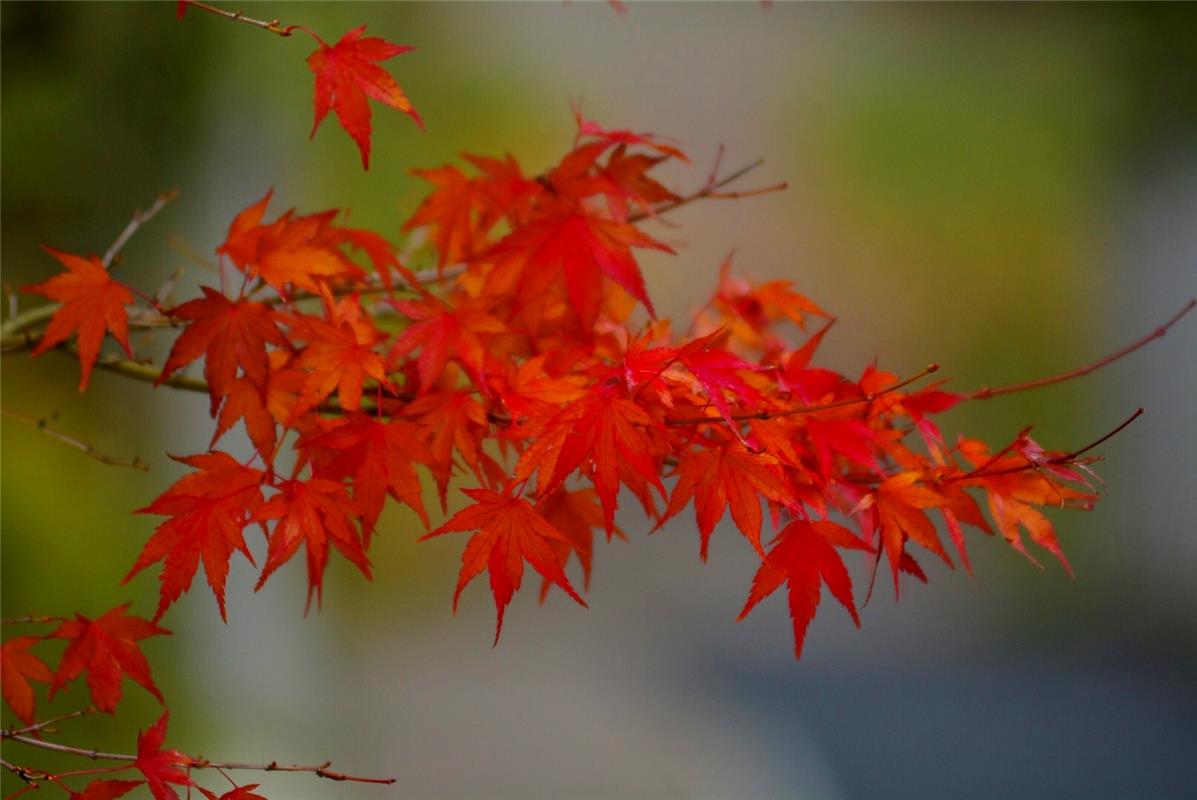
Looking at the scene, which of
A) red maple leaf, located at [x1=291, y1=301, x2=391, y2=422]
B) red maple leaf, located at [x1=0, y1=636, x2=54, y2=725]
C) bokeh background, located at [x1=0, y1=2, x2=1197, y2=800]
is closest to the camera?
red maple leaf, located at [x1=291, y1=301, x2=391, y2=422]

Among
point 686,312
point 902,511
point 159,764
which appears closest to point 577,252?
point 902,511

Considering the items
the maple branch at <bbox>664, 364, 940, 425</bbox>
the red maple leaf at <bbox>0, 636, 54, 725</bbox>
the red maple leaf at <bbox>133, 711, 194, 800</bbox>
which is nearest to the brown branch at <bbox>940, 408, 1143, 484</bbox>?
the maple branch at <bbox>664, 364, 940, 425</bbox>

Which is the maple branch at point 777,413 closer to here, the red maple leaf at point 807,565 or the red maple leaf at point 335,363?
the red maple leaf at point 807,565

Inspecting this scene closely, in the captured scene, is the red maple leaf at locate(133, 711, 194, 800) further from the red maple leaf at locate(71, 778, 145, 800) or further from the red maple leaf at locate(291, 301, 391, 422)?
the red maple leaf at locate(291, 301, 391, 422)

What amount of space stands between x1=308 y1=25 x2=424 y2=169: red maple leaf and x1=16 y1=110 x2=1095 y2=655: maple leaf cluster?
11cm

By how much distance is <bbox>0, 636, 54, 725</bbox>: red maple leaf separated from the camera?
3.20 ft

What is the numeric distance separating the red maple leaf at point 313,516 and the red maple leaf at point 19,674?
314mm

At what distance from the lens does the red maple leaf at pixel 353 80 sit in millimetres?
882

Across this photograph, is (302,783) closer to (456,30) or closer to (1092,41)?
(456,30)

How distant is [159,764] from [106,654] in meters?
0.14

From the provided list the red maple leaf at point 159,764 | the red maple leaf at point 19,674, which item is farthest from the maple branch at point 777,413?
the red maple leaf at point 19,674

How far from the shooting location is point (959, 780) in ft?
9.55

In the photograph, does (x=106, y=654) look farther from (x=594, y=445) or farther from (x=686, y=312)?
(x=686, y=312)

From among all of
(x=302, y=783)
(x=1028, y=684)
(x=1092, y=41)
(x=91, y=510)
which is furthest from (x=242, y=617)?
(x=1092, y=41)
